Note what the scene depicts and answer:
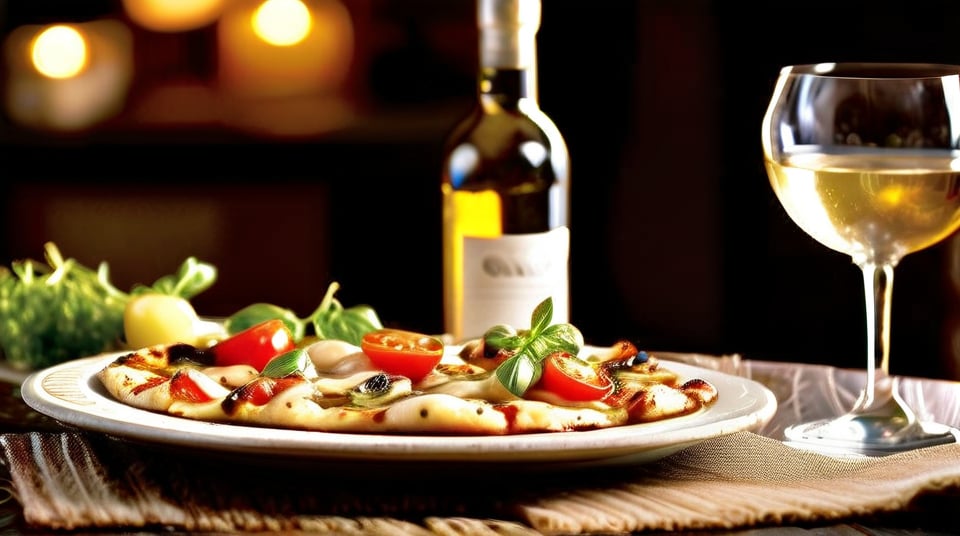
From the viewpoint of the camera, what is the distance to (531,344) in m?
1.15

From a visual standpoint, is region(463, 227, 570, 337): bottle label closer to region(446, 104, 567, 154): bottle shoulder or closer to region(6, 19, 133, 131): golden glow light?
region(446, 104, 567, 154): bottle shoulder

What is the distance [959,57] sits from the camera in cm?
298

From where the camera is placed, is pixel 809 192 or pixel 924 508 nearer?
pixel 924 508

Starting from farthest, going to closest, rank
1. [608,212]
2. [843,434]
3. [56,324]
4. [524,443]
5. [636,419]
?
1. [608,212]
2. [56,324]
3. [843,434]
4. [636,419]
5. [524,443]

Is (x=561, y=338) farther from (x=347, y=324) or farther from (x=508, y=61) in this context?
(x=508, y=61)

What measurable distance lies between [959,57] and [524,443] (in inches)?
94.9

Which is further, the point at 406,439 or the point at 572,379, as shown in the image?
the point at 572,379

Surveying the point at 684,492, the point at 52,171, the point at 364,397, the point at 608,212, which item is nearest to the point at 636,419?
the point at 684,492

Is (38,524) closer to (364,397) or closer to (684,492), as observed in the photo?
(364,397)

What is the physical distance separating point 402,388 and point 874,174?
48 centimetres

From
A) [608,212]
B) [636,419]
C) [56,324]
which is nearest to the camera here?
[636,419]

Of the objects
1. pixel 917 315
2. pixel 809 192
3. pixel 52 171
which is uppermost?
pixel 809 192

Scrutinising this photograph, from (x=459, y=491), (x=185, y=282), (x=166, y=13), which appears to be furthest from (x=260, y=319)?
(x=166, y=13)

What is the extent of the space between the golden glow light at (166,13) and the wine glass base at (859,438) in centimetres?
274
